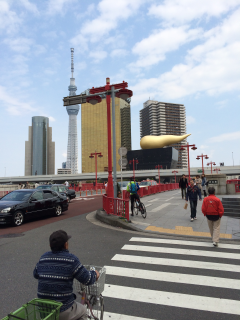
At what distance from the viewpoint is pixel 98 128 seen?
166 meters

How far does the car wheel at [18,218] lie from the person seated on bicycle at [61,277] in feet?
28.8

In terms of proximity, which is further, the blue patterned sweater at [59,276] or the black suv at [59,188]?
the black suv at [59,188]

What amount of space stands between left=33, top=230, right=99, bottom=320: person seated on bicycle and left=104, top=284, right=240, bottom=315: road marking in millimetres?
1755

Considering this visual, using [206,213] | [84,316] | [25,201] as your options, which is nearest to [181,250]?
[206,213]

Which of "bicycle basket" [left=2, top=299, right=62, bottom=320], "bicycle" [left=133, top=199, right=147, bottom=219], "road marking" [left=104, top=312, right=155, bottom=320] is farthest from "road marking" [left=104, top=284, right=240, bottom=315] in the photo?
"bicycle" [left=133, top=199, right=147, bottom=219]

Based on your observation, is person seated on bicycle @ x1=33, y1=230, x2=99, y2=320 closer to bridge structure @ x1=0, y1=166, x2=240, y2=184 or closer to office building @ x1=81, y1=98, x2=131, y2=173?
bridge structure @ x1=0, y1=166, x2=240, y2=184

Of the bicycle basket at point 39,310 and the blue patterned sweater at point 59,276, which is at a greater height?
the blue patterned sweater at point 59,276

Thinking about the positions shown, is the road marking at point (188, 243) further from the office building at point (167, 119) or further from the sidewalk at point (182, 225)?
the office building at point (167, 119)

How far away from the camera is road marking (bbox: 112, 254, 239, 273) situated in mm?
5488

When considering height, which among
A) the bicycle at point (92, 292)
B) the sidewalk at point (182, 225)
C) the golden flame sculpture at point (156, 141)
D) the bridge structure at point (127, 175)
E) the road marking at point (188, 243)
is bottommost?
the road marking at point (188, 243)

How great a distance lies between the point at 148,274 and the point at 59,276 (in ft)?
10.1

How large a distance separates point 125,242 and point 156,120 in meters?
185

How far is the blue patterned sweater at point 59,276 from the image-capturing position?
2.48m

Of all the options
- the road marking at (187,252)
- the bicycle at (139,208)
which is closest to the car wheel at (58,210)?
the bicycle at (139,208)
